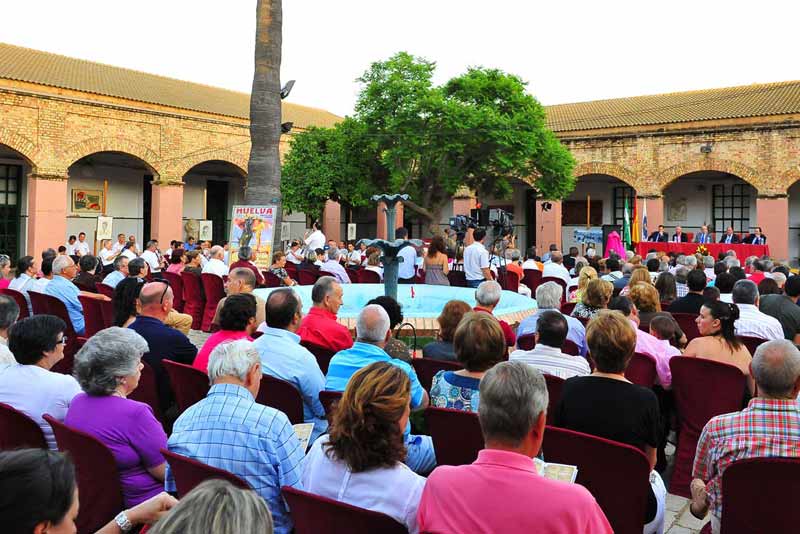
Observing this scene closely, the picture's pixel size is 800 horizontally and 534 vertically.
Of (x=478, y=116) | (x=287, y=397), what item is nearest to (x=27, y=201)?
(x=478, y=116)

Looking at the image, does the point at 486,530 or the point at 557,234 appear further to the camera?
the point at 557,234

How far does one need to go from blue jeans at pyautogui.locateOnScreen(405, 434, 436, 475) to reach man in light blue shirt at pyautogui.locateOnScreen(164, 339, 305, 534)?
24.6 inches

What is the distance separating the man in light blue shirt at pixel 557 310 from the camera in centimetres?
559

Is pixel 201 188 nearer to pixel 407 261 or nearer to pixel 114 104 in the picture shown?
pixel 114 104

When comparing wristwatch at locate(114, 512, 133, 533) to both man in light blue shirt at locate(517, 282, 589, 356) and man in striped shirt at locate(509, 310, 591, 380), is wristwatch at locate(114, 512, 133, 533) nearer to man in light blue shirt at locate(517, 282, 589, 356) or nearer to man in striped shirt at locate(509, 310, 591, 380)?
man in striped shirt at locate(509, 310, 591, 380)

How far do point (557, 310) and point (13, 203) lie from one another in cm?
2226

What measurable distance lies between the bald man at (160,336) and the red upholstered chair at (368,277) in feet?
22.8

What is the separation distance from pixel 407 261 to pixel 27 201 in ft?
51.8

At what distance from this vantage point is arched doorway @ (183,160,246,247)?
27.3 metres

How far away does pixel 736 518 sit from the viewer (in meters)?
2.56

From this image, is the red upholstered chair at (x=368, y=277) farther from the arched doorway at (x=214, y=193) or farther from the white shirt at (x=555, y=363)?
the arched doorway at (x=214, y=193)

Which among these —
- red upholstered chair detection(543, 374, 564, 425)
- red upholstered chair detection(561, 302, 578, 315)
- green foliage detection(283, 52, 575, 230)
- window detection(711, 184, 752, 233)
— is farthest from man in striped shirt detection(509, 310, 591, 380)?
window detection(711, 184, 752, 233)

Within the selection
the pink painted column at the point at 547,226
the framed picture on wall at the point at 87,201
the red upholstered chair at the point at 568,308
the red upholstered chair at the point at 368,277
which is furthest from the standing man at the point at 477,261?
the framed picture on wall at the point at 87,201

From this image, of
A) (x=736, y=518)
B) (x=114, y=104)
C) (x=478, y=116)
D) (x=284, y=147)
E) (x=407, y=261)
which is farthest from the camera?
(x=284, y=147)
